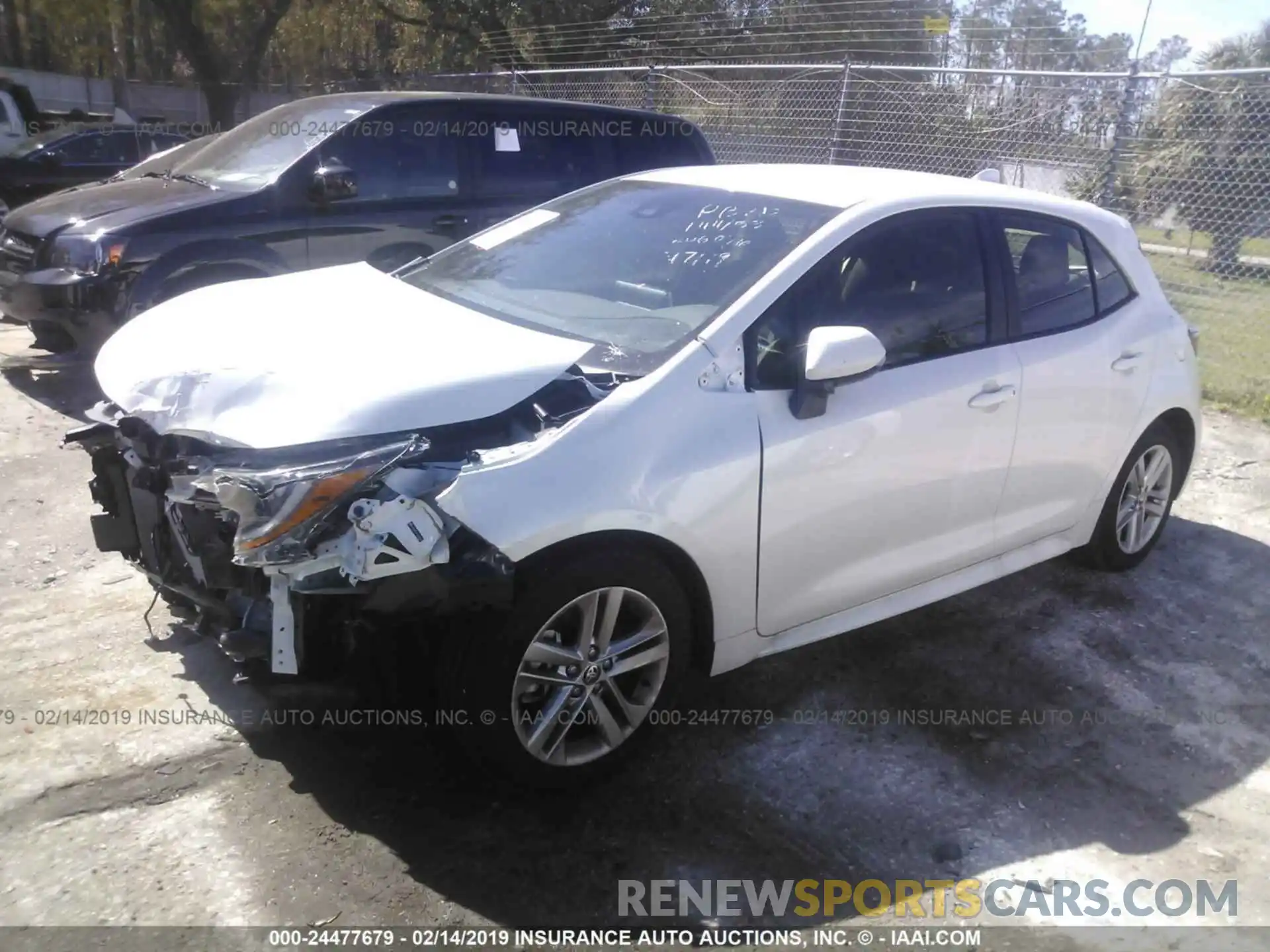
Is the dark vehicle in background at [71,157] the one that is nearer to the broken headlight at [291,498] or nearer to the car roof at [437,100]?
the car roof at [437,100]

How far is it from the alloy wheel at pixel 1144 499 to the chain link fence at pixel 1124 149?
11.1 feet

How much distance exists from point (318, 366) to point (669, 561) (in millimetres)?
1157

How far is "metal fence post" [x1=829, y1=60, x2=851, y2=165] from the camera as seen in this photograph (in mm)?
10148

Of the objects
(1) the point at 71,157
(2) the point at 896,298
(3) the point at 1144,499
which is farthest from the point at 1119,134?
(1) the point at 71,157

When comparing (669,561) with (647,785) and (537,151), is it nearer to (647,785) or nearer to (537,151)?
(647,785)

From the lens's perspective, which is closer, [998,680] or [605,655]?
[605,655]

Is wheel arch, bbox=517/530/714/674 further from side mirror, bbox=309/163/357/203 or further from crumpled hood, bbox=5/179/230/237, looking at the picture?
crumpled hood, bbox=5/179/230/237

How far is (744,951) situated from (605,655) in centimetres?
86

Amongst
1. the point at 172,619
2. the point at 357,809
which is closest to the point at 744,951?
the point at 357,809

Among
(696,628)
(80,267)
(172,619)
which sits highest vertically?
(80,267)

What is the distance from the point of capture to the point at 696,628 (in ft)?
10.9

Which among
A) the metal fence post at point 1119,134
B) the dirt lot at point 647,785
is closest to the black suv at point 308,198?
the dirt lot at point 647,785

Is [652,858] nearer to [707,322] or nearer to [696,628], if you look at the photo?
[696,628]

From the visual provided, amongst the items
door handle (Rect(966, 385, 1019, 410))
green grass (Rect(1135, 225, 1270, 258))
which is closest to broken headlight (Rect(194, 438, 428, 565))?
door handle (Rect(966, 385, 1019, 410))
